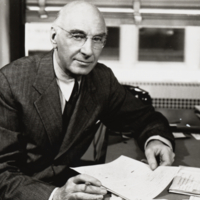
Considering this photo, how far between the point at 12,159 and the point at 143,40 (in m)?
1.89

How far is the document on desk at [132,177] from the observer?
101 centimetres

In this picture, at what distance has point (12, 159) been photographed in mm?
1211

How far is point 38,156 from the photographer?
54.3 inches

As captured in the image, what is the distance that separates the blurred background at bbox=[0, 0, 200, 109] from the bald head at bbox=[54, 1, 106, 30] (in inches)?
51.7

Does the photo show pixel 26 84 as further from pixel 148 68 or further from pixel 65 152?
pixel 148 68

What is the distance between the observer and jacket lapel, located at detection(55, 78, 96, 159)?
4.61 feet

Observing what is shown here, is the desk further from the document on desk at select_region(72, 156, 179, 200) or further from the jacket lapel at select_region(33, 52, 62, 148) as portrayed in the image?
the jacket lapel at select_region(33, 52, 62, 148)

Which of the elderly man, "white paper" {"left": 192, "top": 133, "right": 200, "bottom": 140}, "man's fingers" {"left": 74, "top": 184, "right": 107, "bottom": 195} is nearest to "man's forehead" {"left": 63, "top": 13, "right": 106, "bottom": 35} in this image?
the elderly man

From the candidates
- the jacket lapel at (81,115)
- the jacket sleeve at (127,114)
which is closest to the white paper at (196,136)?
the jacket sleeve at (127,114)

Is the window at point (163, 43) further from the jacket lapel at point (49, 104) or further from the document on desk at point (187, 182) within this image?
the document on desk at point (187, 182)

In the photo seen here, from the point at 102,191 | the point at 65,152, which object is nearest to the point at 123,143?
the point at 65,152

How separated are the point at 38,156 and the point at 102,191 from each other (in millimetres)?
537

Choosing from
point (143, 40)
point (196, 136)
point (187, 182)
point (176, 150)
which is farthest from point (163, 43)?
point (187, 182)

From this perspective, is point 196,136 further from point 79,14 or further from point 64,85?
point 79,14
